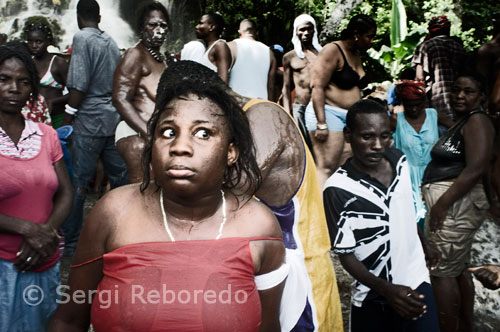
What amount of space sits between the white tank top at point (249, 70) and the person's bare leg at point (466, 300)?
8.46 feet

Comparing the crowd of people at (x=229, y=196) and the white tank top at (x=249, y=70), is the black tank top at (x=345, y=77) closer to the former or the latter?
the crowd of people at (x=229, y=196)

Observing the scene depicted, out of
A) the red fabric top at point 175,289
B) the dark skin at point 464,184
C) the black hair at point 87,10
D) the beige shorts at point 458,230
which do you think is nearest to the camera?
the red fabric top at point 175,289

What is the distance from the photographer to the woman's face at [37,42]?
537 centimetres

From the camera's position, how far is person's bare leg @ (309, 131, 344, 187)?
5234mm

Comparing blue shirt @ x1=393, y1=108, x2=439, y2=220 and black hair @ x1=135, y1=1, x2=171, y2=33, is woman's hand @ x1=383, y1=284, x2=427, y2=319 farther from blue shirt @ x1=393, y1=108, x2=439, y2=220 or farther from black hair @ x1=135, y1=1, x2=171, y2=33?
black hair @ x1=135, y1=1, x2=171, y2=33

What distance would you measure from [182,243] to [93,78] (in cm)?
353

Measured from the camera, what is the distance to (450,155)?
3.53m

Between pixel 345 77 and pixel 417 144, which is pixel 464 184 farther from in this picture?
pixel 345 77

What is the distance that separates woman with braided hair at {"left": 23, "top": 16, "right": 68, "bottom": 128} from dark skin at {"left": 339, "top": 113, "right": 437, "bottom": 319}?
3751 mm

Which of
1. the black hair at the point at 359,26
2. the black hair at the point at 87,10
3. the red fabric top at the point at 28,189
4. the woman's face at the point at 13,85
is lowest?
the red fabric top at the point at 28,189

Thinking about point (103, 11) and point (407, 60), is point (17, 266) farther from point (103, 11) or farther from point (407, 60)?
point (103, 11)

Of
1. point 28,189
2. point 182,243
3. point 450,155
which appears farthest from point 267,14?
point 182,243

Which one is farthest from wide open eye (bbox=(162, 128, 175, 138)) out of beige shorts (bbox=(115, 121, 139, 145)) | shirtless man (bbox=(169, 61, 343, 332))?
beige shorts (bbox=(115, 121, 139, 145))

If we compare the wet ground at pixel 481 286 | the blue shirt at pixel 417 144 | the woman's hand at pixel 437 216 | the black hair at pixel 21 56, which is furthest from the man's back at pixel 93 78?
the woman's hand at pixel 437 216
